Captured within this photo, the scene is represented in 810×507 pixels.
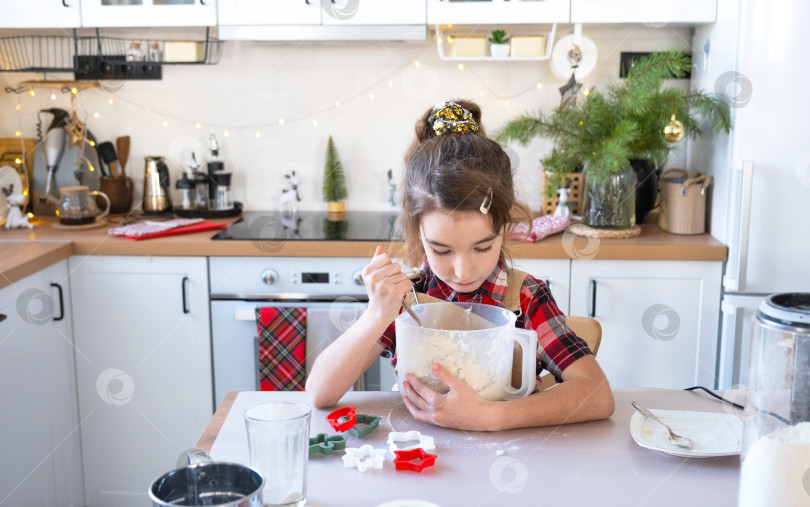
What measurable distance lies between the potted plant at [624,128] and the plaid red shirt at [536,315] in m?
1.00

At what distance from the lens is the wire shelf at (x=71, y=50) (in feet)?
8.96

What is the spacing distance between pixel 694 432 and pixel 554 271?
49.8 inches

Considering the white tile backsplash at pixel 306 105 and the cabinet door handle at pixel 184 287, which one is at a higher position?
the white tile backsplash at pixel 306 105

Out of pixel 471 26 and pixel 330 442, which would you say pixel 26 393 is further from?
pixel 471 26

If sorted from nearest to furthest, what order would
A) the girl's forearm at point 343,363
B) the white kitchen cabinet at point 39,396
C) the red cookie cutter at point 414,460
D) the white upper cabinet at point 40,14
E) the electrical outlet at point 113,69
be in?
the red cookie cutter at point 414,460 < the girl's forearm at point 343,363 < the white kitchen cabinet at point 39,396 < the white upper cabinet at point 40,14 < the electrical outlet at point 113,69

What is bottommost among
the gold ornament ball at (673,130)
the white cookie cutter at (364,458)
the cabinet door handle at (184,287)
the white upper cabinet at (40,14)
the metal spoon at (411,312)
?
the cabinet door handle at (184,287)

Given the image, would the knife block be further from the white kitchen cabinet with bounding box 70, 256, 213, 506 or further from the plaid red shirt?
the plaid red shirt

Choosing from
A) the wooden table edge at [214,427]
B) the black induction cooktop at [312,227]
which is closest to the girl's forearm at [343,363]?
the wooden table edge at [214,427]

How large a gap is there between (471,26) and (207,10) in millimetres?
852

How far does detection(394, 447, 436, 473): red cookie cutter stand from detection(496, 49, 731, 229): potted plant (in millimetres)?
1455

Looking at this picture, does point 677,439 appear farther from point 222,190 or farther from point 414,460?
point 222,190

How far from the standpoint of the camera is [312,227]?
252cm

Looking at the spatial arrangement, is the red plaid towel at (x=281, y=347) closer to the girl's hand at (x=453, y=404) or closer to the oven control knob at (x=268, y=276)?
the oven control knob at (x=268, y=276)

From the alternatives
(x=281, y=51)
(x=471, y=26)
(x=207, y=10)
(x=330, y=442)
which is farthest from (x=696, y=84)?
(x=330, y=442)
